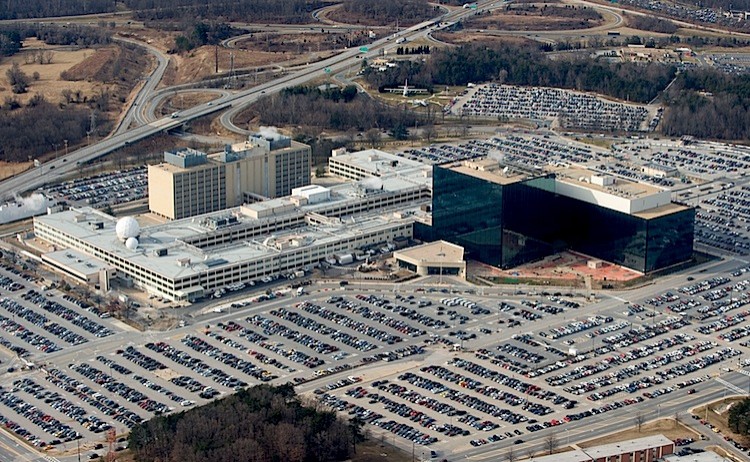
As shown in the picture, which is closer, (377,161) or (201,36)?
(377,161)

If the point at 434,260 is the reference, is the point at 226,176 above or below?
above

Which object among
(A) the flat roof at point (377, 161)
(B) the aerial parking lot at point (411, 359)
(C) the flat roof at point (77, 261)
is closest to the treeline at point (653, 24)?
(A) the flat roof at point (377, 161)

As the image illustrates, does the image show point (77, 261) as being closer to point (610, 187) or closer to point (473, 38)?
point (610, 187)

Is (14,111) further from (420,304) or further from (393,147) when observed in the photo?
(420,304)

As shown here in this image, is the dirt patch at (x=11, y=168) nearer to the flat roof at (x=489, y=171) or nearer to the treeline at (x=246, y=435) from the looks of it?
the flat roof at (x=489, y=171)

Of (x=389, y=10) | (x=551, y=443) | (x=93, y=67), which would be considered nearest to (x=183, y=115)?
(x=93, y=67)
